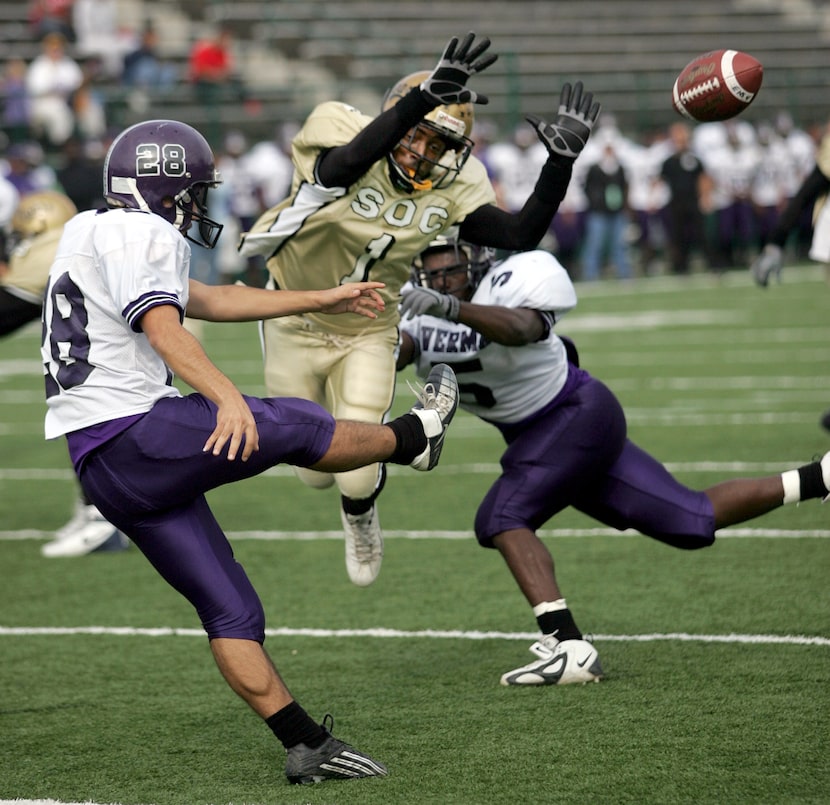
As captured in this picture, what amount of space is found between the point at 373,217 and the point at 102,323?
5.03 feet

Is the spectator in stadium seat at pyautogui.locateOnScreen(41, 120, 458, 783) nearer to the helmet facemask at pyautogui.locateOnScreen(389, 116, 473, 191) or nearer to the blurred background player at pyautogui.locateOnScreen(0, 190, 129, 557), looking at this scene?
the helmet facemask at pyautogui.locateOnScreen(389, 116, 473, 191)

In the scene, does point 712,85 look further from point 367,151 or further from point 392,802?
point 392,802

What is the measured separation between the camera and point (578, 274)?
63.4ft

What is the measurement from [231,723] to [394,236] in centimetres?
168

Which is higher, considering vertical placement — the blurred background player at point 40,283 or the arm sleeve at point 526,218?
the arm sleeve at point 526,218

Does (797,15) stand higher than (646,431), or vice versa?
(797,15)

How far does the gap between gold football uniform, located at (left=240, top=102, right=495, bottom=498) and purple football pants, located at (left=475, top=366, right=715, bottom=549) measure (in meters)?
0.63

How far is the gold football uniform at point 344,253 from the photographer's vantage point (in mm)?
4820

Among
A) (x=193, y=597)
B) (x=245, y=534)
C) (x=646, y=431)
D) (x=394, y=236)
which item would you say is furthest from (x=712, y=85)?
(x=646, y=431)

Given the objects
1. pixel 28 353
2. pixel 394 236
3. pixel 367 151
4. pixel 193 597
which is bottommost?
pixel 28 353

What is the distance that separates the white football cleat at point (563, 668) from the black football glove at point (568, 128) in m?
1.43

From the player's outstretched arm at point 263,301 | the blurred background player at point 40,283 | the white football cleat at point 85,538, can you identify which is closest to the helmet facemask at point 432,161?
the player's outstretched arm at point 263,301

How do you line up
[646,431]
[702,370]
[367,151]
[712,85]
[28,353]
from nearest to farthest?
[367,151] < [712,85] < [646,431] < [702,370] < [28,353]

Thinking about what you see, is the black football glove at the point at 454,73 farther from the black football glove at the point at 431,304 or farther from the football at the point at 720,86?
the football at the point at 720,86
